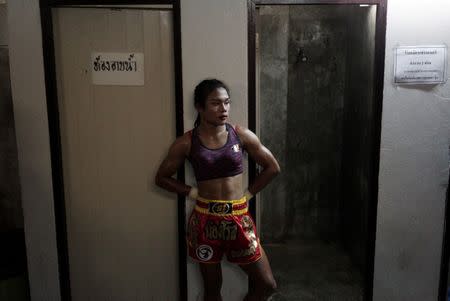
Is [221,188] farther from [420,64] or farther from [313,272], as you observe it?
[313,272]

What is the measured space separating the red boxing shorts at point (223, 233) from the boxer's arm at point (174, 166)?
0.63 feet

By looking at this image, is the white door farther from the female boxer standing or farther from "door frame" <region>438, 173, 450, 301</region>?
"door frame" <region>438, 173, 450, 301</region>

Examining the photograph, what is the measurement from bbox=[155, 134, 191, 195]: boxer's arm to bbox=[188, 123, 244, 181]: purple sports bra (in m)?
0.09

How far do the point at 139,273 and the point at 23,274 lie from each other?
0.98 meters

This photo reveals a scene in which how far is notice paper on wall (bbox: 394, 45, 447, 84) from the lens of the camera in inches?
122

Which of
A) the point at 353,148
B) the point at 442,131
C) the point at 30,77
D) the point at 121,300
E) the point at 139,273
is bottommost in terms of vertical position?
the point at 121,300

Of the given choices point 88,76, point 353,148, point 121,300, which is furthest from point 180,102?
point 353,148

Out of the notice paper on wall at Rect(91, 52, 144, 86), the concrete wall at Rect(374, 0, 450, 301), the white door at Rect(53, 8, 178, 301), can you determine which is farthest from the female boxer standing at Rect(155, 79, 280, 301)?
the concrete wall at Rect(374, 0, 450, 301)

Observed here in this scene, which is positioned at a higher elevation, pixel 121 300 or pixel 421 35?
pixel 421 35

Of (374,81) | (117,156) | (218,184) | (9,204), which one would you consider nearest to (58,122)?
(117,156)

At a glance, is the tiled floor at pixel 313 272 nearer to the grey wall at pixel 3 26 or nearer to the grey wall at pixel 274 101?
the grey wall at pixel 274 101

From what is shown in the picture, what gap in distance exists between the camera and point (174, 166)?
9.93ft

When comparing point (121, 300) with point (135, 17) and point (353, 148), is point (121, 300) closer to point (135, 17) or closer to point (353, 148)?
point (135, 17)

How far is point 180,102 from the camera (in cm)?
314
